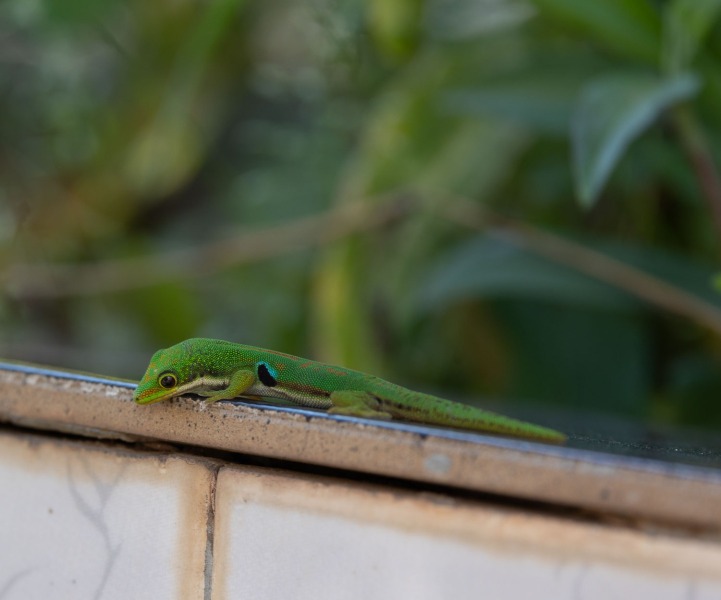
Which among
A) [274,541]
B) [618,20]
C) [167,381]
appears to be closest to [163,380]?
[167,381]

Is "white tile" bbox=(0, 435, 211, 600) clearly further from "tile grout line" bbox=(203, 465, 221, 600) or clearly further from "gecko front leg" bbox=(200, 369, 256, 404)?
"gecko front leg" bbox=(200, 369, 256, 404)

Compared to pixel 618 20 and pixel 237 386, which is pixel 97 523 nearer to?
pixel 237 386

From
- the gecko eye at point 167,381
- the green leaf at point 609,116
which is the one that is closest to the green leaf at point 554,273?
the green leaf at point 609,116

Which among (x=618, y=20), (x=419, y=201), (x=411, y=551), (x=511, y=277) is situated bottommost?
(x=411, y=551)

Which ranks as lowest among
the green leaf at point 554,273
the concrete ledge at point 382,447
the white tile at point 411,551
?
the white tile at point 411,551

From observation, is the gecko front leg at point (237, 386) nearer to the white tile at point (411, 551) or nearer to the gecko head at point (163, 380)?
the gecko head at point (163, 380)

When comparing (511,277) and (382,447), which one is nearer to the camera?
(382,447)

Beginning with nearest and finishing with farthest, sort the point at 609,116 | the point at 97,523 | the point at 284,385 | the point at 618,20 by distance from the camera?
1. the point at 97,523
2. the point at 284,385
3. the point at 609,116
4. the point at 618,20
